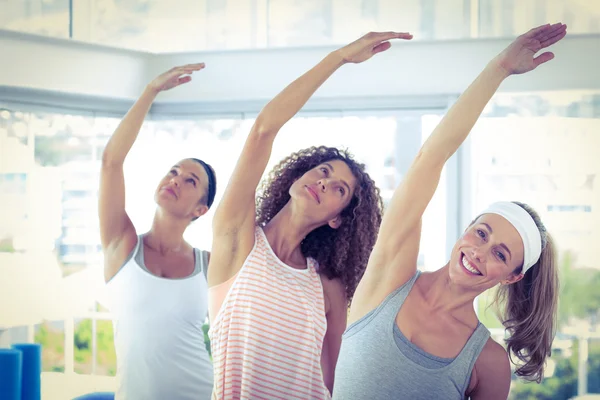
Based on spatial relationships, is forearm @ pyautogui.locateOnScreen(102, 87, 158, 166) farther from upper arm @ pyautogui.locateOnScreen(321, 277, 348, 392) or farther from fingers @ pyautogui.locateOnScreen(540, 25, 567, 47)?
fingers @ pyautogui.locateOnScreen(540, 25, 567, 47)

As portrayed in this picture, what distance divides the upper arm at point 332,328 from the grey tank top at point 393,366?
0.38m

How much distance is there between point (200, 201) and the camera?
2.51m

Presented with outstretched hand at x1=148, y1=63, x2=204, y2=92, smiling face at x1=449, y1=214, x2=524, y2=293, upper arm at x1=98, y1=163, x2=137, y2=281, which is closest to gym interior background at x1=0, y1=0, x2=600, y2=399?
outstretched hand at x1=148, y1=63, x2=204, y2=92

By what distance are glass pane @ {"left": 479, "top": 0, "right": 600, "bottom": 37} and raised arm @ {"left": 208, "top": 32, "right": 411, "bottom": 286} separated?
3.53ft

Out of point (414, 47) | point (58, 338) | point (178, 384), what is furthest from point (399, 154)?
point (58, 338)

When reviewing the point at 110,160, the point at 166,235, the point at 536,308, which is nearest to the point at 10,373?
the point at 166,235

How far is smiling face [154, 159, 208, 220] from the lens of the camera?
2479 mm

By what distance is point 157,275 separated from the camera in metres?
2.40

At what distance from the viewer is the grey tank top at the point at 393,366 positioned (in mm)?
1726

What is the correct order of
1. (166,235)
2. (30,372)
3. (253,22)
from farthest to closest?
(253,22)
(30,372)
(166,235)

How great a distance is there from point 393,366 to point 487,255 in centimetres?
34

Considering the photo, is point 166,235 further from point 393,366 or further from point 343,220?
point 393,366

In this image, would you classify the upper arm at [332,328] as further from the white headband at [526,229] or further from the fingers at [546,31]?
the fingers at [546,31]

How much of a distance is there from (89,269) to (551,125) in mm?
2133
